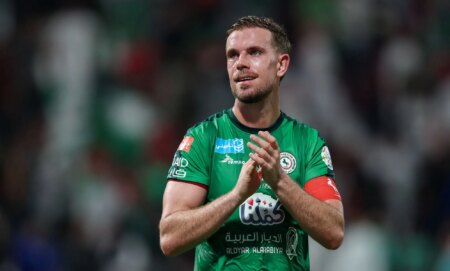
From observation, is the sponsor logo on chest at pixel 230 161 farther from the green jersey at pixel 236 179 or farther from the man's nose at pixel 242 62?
the man's nose at pixel 242 62

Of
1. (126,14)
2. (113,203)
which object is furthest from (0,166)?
(126,14)

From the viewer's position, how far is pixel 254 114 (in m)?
6.69

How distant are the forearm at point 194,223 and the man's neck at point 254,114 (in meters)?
0.75

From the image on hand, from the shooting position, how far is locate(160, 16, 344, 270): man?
20.0 ft

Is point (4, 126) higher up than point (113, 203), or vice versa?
point (4, 126)

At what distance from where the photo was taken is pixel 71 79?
41.5 feet

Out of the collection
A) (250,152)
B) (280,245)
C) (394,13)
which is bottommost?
(280,245)

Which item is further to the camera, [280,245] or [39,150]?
[39,150]

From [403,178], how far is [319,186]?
6367 millimetres

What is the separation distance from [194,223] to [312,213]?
67cm

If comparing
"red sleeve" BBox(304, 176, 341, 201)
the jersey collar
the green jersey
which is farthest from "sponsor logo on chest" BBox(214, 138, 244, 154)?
"red sleeve" BBox(304, 176, 341, 201)

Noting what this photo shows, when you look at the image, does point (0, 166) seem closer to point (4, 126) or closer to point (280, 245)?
point (4, 126)

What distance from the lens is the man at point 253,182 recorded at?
6.09 meters

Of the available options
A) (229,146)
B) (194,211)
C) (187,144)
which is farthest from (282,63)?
(194,211)
